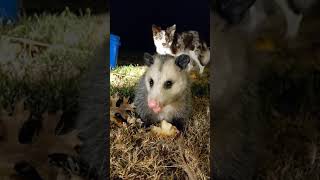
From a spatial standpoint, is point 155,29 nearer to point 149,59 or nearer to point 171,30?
point 171,30

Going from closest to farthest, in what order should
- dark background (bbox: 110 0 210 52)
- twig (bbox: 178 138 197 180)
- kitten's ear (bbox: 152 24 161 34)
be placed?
1. twig (bbox: 178 138 197 180)
2. dark background (bbox: 110 0 210 52)
3. kitten's ear (bbox: 152 24 161 34)

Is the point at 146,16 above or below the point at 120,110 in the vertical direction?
above

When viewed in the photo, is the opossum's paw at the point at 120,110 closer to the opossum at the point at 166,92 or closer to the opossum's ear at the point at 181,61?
the opossum at the point at 166,92

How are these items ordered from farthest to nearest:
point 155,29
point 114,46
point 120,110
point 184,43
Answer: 1. point 184,43
2. point 155,29
3. point 114,46
4. point 120,110

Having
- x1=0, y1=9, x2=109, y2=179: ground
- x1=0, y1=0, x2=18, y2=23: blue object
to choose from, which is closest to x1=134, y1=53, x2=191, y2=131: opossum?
x1=0, y1=9, x2=109, y2=179: ground

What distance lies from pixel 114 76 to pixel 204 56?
61 cm

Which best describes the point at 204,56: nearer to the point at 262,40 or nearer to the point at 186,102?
the point at 186,102

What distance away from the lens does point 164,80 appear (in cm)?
184

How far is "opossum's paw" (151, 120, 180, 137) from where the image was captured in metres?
1.73

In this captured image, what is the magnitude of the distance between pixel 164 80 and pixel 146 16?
435 millimetres

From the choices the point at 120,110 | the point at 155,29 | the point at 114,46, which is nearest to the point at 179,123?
the point at 120,110

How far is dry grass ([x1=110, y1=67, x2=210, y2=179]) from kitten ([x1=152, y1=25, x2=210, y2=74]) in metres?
0.75

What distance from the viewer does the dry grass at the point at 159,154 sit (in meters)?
1.58

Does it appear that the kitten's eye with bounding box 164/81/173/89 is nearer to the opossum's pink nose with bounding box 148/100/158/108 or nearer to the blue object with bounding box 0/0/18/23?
the opossum's pink nose with bounding box 148/100/158/108
